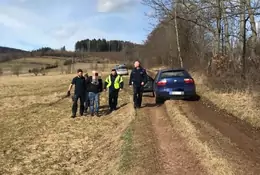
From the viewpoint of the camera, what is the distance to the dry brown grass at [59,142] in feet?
34.3

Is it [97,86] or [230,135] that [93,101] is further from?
[230,135]

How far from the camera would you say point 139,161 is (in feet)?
30.1

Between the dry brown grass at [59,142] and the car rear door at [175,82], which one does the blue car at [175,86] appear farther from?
the dry brown grass at [59,142]

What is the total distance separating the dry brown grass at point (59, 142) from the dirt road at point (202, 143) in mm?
1158

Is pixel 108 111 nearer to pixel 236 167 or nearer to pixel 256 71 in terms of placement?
pixel 256 71

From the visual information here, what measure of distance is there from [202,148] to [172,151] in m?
0.74

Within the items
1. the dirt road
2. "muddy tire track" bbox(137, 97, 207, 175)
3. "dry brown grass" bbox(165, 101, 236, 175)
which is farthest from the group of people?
"dry brown grass" bbox(165, 101, 236, 175)

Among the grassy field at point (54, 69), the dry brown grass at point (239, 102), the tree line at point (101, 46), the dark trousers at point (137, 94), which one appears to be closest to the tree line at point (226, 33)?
the dry brown grass at point (239, 102)

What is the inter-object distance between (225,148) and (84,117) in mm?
8879

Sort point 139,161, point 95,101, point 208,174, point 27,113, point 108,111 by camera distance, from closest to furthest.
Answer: point 208,174 → point 139,161 → point 95,101 → point 108,111 → point 27,113

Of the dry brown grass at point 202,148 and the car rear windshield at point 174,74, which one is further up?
the car rear windshield at point 174,74

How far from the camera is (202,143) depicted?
989cm

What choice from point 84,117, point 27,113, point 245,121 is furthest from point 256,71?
point 27,113

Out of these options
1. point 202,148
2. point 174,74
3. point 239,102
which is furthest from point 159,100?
point 202,148
